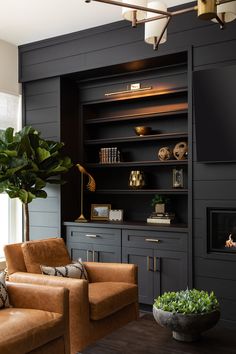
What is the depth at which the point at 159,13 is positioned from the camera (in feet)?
7.05

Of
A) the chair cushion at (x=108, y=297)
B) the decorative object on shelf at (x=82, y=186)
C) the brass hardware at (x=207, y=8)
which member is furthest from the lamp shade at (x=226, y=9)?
the decorative object on shelf at (x=82, y=186)

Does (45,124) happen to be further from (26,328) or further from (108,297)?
(26,328)

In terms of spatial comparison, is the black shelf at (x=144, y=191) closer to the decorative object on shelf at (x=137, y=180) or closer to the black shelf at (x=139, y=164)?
the decorative object on shelf at (x=137, y=180)

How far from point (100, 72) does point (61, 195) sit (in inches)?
55.7

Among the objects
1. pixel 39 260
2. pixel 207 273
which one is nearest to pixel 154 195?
pixel 207 273

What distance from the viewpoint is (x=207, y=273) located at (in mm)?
3717

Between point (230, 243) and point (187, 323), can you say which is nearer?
point (187, 323)

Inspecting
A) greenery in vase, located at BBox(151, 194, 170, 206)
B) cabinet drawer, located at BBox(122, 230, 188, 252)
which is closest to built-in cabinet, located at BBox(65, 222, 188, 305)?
cabinet drawer, located at BBox(122, 230, 188, 252)

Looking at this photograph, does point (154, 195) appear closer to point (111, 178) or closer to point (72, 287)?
point (111, 178)

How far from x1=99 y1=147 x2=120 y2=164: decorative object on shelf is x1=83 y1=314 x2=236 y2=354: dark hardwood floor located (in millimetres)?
2505

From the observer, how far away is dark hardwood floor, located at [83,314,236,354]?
2123 millimetres

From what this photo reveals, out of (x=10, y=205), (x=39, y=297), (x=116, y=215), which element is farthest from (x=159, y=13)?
(x=10, y=205)

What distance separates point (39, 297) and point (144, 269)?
1.63 m

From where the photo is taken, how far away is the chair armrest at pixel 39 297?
263cm
